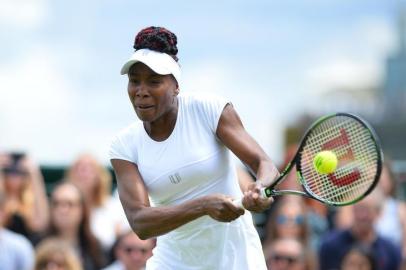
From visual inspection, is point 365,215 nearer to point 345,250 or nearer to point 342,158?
point 345,250

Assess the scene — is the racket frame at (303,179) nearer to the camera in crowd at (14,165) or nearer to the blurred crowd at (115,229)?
the blurred crowd at (115,229)

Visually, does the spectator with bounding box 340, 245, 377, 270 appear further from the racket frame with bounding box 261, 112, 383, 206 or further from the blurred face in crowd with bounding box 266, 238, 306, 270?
the racket frame with bounding box 261, 112, 383, 206

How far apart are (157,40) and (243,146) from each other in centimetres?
84

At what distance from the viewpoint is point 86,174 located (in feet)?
41.6

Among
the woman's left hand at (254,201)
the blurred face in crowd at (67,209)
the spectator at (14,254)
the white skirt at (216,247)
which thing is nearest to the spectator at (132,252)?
the blurred face in crowd at (67,209)

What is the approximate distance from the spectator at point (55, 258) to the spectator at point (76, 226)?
25.8 inches

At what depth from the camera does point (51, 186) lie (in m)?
14.7

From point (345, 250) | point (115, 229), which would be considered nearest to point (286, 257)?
point (345, 250)

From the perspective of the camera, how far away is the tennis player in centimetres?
791

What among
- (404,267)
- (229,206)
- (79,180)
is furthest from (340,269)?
(229,206)

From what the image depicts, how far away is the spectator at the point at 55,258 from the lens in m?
11.3

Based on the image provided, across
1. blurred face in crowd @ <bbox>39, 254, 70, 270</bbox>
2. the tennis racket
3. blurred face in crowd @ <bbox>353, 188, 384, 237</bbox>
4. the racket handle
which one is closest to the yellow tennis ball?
the tennis racket

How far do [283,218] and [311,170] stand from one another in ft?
13.3

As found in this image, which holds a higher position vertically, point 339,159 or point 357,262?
point 339,159
